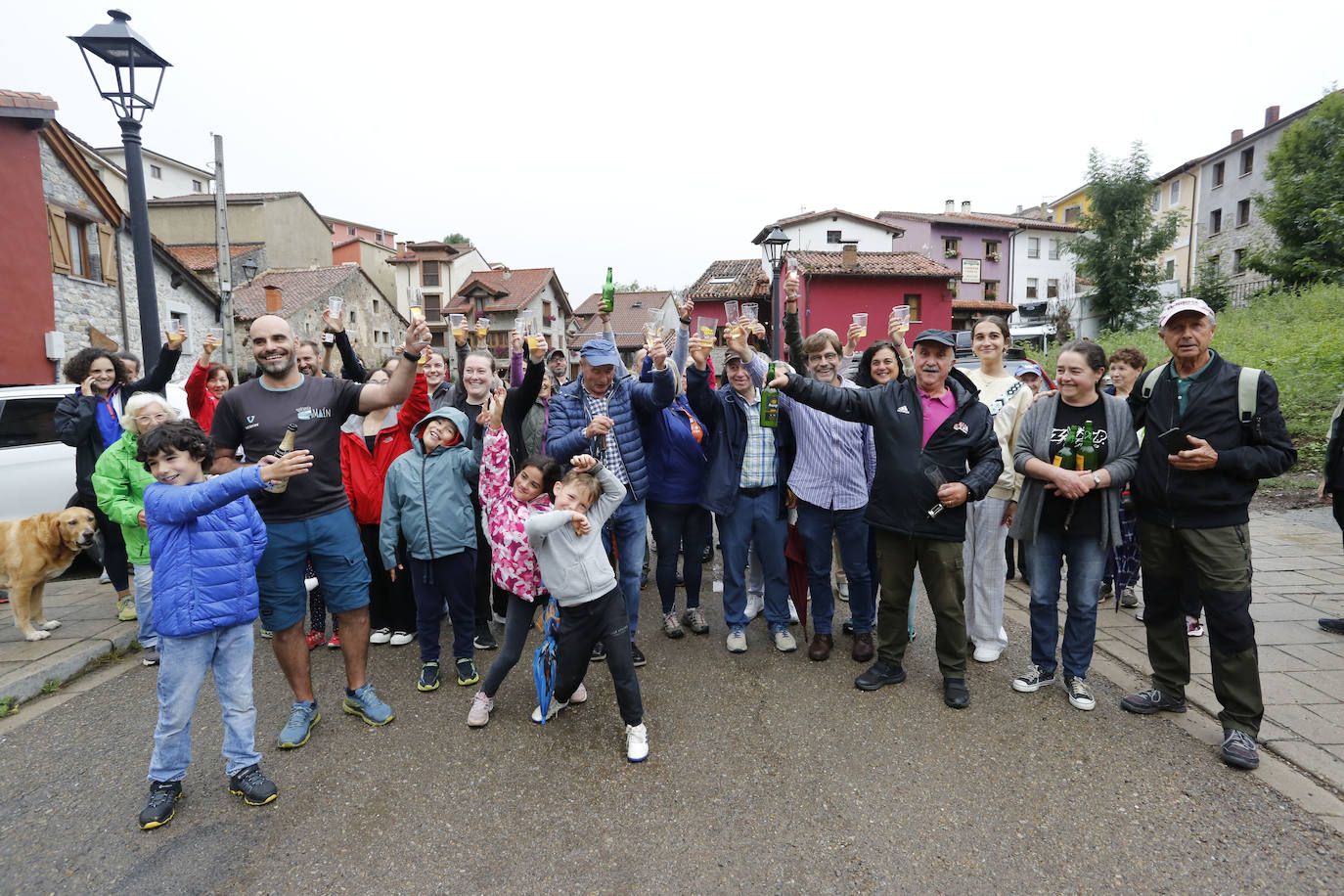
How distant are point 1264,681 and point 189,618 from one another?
5608mm

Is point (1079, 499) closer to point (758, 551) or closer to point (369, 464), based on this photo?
point (758, 551)

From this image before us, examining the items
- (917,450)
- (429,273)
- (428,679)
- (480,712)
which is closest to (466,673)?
(428,679)

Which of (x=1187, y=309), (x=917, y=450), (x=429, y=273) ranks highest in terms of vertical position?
(x=429, y=273)

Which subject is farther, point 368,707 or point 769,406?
point 769,406

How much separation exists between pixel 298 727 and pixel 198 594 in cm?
101

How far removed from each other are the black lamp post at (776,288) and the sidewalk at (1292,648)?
9.70 ft

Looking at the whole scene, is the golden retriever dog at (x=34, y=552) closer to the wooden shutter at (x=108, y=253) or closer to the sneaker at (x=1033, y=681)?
the sneaker at (x=1033, y=681)

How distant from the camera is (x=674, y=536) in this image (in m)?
4.81

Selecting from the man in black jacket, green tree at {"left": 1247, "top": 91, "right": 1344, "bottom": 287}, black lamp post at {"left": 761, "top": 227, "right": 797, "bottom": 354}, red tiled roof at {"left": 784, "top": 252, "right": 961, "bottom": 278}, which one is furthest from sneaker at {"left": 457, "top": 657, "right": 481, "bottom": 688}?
red tiled roof at {"left": 784, "top": 252, "right": 961, "bottom": 278}

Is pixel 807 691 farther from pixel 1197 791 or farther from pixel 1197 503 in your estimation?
pixel 1197 503

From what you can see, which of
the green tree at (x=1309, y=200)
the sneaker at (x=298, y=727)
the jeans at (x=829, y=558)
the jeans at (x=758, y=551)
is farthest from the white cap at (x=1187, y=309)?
the green tree at (x=1309, y=200)

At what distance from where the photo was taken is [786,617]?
474 cm

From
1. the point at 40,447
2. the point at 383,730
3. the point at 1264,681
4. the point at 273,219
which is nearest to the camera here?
the point at 383,730

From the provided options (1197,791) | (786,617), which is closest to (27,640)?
(786,617)
